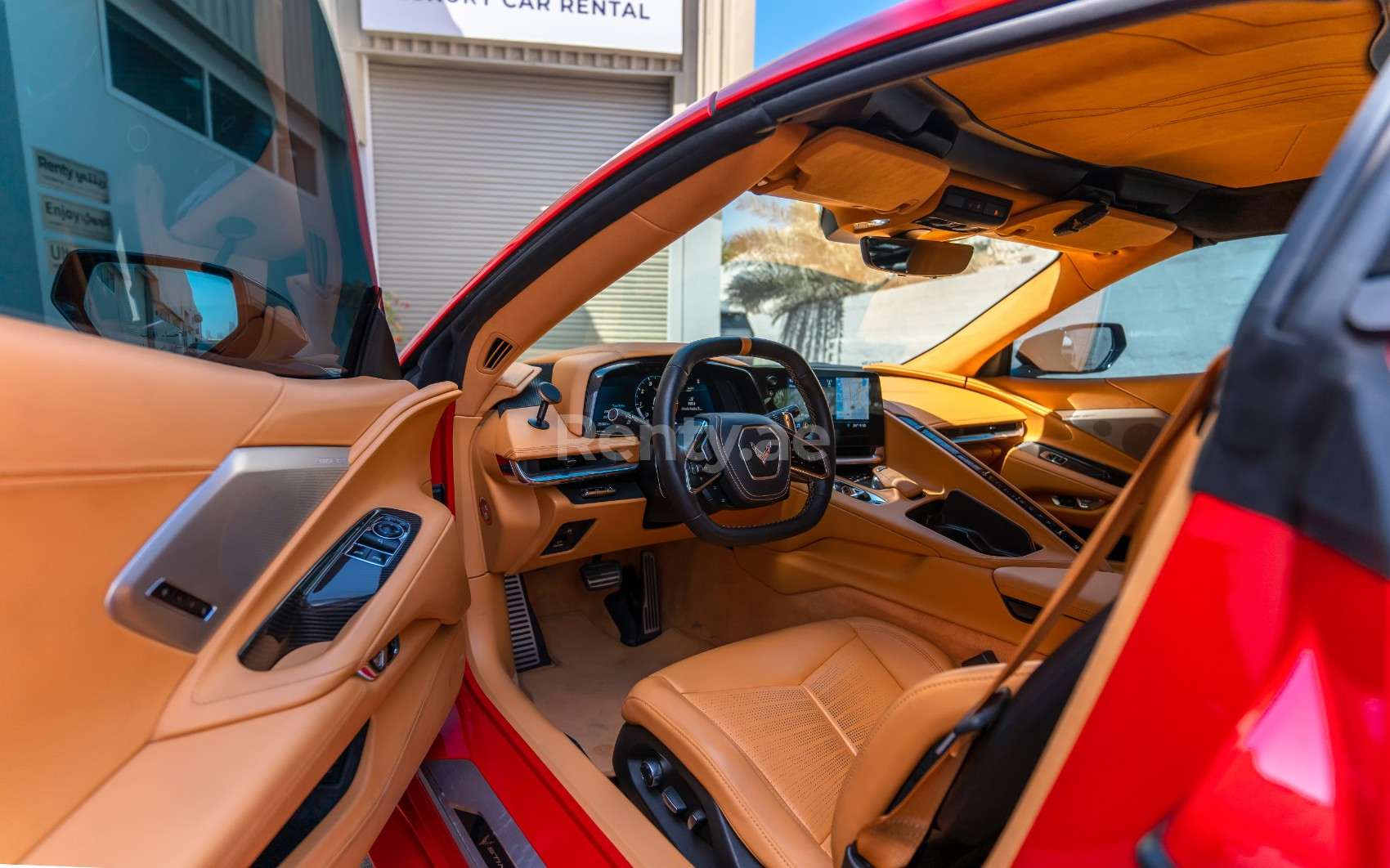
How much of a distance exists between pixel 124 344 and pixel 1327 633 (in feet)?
3.65

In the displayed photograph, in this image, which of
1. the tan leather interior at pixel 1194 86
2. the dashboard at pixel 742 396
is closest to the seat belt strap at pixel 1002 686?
→ the tan leather interior at pixel 1194 86

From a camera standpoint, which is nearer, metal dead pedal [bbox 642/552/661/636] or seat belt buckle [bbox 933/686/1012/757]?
seat belt buckle [bbox 933/686/1012/757]

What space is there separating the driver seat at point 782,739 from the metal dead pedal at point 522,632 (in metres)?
0.91

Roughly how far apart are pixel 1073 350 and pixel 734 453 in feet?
7.08

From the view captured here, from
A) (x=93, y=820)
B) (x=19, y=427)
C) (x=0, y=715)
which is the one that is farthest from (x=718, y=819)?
(x=19, y=427)

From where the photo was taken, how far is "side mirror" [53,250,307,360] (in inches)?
29.5

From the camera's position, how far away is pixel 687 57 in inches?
283

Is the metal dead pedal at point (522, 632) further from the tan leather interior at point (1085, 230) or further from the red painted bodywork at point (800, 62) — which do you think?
the tan leather interior at point (1085, 230)

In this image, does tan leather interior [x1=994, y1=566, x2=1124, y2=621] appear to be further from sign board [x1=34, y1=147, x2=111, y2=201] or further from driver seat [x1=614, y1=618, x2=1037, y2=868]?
sign board [x1=34, y1=147, x2=111, y2=201]

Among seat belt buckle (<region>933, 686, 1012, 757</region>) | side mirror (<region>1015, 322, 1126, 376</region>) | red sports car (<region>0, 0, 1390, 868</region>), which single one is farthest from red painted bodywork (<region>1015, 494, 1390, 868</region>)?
side mirror (<region>1015, 322, 1126, 376</region>)

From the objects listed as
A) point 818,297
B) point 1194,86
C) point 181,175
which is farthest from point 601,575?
point 818,297

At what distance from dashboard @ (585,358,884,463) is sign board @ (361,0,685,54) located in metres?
5.81

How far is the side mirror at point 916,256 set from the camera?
1.98 meters

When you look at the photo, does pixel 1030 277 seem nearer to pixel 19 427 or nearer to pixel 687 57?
pixel 19 427
